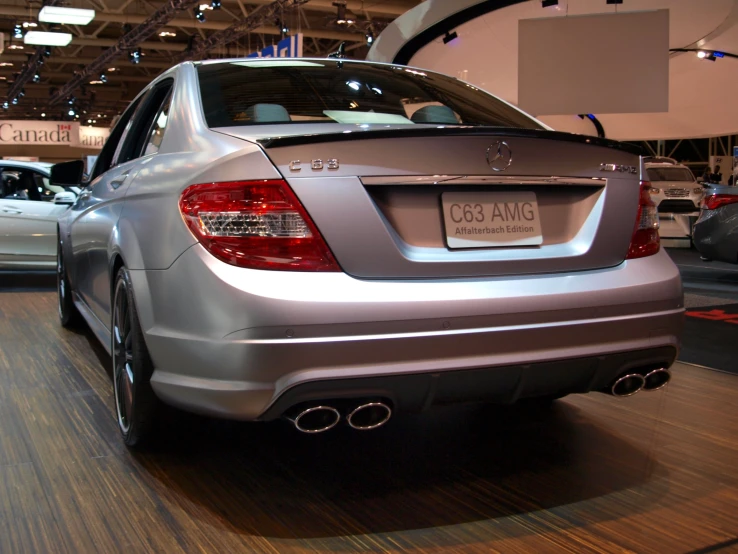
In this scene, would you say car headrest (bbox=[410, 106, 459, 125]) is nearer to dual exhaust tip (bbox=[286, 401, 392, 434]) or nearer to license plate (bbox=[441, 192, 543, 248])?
license plate (bbox=[441, 192, 543, 248])

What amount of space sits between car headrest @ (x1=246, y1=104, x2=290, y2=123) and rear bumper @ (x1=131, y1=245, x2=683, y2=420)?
0.54m

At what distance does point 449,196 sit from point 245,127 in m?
0.64

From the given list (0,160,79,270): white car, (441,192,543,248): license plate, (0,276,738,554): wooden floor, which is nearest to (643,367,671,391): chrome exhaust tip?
(0,276,738,554): wooden floor

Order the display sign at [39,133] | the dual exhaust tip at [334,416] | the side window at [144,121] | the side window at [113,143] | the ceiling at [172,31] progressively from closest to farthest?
the dual exhaust tip at [334,416] → the side window at [144,121] → the side window at [113,143] → the ceiling at [172,31] → the display sign at [39,133]

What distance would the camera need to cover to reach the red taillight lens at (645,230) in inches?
101

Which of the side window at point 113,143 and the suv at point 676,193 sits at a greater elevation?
the side window at point 113,143

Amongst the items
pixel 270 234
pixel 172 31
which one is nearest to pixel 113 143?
pixel 270 234

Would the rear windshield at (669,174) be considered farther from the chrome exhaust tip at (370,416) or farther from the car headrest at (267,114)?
the chrome exhaust tip at (370,416)

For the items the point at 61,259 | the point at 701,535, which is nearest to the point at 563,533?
the point at 701,535

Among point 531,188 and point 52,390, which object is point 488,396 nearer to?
point 531,188

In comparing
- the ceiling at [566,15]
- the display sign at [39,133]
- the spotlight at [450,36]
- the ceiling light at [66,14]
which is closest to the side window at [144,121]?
the ceiling at [566,15]

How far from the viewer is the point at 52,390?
12.6 feet

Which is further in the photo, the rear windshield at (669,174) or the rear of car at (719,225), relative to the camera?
the rear windshield at (669,174)

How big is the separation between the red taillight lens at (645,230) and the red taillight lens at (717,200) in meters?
5.87
